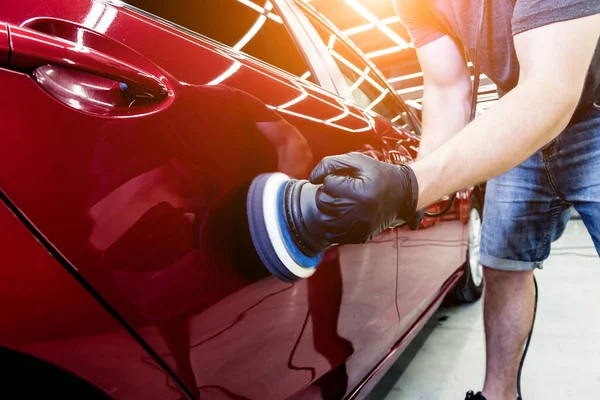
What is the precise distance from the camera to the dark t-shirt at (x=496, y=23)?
745 mm

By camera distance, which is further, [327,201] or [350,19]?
[350,19]

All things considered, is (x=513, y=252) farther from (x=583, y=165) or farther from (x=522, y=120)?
(x=522, y=120)

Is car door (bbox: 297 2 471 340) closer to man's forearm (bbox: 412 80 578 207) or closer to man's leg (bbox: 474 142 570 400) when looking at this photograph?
man's leg (bbox: 474 142 570 400)

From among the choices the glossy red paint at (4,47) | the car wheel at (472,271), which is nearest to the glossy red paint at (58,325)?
the glossy red paint at (4,47)

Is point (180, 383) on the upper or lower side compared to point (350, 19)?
lower

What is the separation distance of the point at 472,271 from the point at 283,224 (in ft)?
7.00

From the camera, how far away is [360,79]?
1.79 m

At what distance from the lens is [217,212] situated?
65 cm

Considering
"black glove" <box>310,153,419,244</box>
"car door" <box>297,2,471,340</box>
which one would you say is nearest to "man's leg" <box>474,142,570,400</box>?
"car door" <box>297,2,471,340</box>

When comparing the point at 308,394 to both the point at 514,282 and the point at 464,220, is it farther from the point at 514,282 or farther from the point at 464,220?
the point at 464,220

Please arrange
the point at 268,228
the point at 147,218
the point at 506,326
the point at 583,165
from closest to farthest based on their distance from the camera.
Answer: the point at 147,218
the point at 268,228
the point at 583,165
the point at 506,326

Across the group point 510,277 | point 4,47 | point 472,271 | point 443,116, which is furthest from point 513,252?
point 4,47

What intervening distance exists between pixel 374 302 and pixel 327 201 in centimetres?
55

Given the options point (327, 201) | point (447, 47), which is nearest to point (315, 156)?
point (327, 201)
